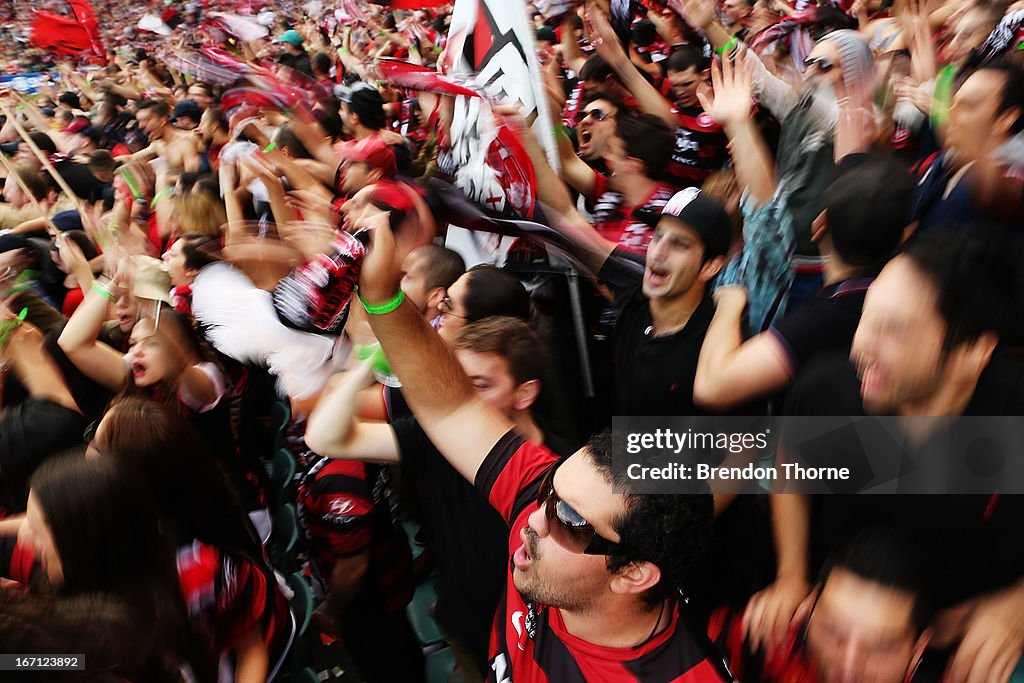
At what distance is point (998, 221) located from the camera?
2355mm

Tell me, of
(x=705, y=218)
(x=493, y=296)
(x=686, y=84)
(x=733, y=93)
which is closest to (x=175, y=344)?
(x=493, y=296)

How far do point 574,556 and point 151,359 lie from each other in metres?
1.77

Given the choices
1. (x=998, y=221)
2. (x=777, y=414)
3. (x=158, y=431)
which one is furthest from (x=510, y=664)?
(x=998, y=221)

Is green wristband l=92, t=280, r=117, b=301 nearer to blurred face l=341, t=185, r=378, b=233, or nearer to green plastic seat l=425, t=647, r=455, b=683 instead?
blurred face l=341, t=185, r=378, b=233

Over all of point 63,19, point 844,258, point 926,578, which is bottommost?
point 63,19

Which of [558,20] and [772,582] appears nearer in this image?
[772,582]

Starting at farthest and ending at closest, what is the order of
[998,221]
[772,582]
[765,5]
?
[765,5]
[998,221]
[772,582]

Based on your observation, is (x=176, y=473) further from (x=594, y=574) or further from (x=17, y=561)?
(x=594, y=574)

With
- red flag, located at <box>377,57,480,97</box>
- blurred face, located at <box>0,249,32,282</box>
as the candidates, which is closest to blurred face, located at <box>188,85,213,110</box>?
blurred face, located at <box>0,249,32,282</box>

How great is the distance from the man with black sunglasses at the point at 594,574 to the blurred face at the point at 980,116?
1.87 meters

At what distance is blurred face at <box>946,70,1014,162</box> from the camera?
2529mm

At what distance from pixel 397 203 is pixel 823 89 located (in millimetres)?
2177

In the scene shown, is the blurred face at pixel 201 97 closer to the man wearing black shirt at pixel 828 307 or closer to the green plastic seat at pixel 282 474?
the green plastic seat at pixel 282 474

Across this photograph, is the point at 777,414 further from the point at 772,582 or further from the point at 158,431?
the point at 158,431
